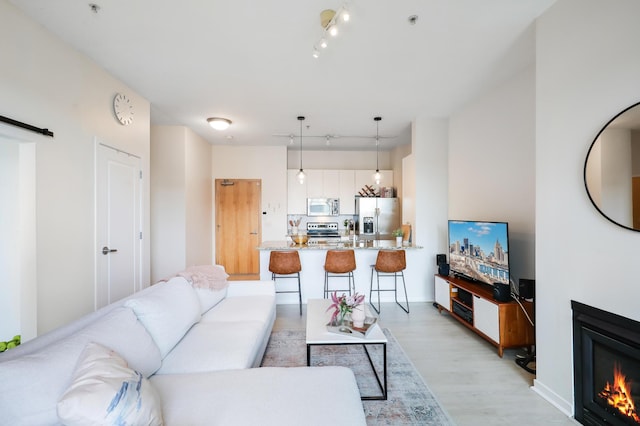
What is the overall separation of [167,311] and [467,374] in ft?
7.83

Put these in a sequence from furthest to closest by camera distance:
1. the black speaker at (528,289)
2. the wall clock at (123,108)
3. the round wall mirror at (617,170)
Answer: the wall clock at (123,108) < the black speaker at (528,289) < the round wall mirror at (617,170)

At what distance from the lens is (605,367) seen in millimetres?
1635

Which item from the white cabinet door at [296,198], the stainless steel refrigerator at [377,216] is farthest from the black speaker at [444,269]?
the white cabinet door at [296,198]

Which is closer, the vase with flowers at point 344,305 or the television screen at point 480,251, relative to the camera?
the vase with flowers at point 344,305

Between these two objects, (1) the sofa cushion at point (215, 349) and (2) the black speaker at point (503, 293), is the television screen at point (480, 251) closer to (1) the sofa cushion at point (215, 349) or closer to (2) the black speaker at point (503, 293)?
(2) the black speaker at point (503, 293)

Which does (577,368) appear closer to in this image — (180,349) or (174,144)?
(180,349)

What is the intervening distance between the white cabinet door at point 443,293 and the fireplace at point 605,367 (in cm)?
167

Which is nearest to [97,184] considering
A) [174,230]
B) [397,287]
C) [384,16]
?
[174,230]

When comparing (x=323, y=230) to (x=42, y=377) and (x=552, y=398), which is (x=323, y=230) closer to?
(x=552, y=398)

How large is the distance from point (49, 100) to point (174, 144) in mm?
2353

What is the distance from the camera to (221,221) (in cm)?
594

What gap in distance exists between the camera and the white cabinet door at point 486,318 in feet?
8.48

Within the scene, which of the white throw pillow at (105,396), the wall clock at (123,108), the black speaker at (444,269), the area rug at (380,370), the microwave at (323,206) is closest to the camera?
the white throw pillow at (105,396)

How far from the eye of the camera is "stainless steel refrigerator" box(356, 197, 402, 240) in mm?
5781
